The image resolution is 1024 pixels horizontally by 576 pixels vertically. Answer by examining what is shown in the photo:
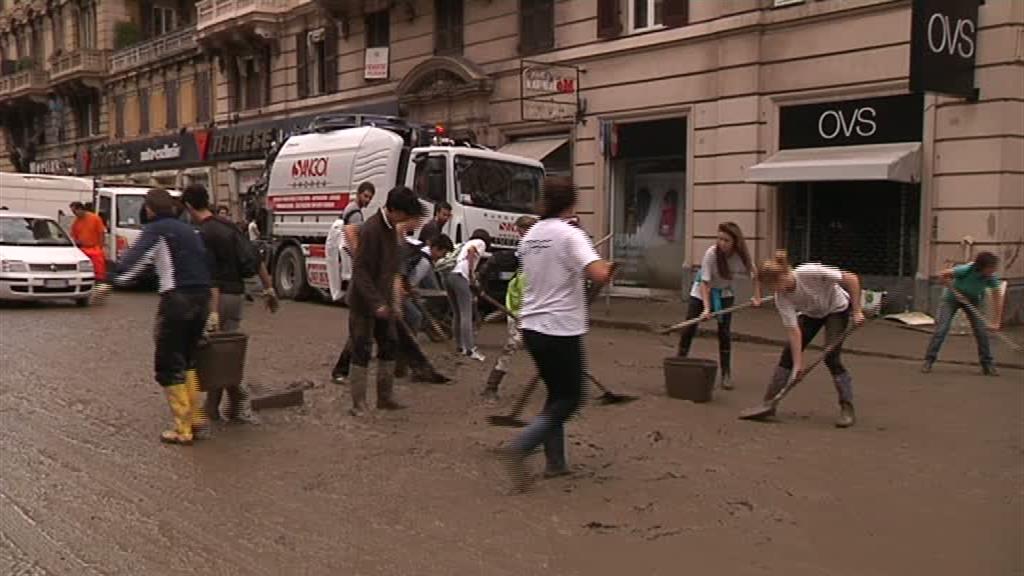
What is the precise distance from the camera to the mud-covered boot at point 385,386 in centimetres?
802

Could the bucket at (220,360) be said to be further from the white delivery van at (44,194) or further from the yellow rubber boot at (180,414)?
the white delivery van at (44,194)

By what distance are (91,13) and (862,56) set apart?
3737cm

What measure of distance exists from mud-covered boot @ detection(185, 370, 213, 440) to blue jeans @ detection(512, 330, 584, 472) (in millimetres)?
2562

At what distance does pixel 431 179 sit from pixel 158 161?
24009 millimetres

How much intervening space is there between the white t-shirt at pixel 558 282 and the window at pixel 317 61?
76.5 feet

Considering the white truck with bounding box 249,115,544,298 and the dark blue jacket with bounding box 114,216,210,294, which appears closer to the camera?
the dark blue jacket with bounding box 114,216,210,294

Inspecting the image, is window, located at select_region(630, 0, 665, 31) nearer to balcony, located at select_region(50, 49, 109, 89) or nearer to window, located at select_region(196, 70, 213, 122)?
window, located at select_region(196, 70, 213, 122)

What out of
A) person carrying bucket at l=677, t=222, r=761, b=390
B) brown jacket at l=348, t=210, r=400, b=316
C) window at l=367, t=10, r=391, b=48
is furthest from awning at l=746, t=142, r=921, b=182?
window at l=367, t=10, r=391, b=48

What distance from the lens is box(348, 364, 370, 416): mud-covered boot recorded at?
25.6ft

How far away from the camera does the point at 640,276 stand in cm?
1966

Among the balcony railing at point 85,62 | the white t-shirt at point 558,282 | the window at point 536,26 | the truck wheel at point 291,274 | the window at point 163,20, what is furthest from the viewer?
the balcony railing at point 85,62

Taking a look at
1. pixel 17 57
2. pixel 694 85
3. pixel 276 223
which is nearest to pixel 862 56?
pixel 694 85

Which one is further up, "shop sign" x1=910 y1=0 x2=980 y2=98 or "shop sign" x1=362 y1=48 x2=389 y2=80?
"shop sign" x1=362 y1=48 x2=389 y2=80

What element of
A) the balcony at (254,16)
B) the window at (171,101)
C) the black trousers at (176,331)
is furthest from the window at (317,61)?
the black trousers at (176,331)
